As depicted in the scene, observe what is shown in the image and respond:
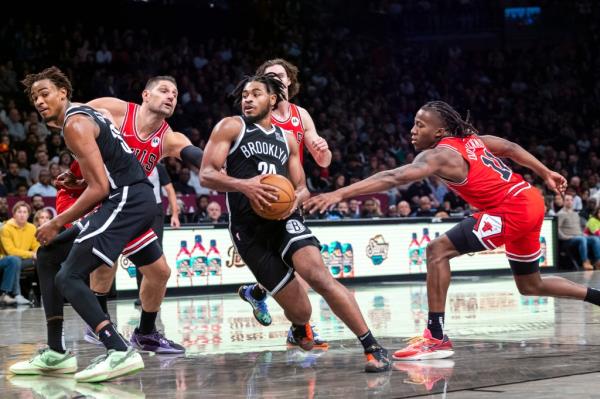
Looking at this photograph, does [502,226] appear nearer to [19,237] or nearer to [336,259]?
[19,237]

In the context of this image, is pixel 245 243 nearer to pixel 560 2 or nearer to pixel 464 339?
pixel 464 339

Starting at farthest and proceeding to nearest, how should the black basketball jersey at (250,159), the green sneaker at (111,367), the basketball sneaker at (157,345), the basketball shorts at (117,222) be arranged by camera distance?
the basketball sneaker at (157,345), the black basketball jersey at (250,159), the basketball shorts at (117,222), the green sneaker at (111,367)

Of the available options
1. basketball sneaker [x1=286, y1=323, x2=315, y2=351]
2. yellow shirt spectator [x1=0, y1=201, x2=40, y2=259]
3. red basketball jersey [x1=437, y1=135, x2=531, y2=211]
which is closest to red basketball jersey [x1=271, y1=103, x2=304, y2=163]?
red basketball jersey [x1=437, y1=135, x2=531, y2=211]

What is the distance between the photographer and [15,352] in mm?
8102

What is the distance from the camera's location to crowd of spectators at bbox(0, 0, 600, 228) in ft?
60.1

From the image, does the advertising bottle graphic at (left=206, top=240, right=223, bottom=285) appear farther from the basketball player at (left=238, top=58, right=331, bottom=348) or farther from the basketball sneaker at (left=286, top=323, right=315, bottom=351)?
the basketball sneaker at (left=286, top=323, right=315, bottom=351)

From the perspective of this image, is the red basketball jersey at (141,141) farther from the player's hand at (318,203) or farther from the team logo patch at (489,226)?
the team logo patch at (489,226)

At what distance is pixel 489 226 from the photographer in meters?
7.44

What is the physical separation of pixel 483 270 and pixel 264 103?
1170cm

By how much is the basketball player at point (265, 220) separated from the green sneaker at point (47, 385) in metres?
1.49

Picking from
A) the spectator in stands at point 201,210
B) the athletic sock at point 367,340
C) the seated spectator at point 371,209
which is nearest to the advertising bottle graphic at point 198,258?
the spectator in stands at point 201,210

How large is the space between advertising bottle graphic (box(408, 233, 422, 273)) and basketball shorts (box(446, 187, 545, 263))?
9592 millimetres

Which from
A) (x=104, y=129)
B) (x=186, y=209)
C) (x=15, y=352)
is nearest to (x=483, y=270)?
(x=186, y=209)

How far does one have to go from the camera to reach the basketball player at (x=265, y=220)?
665cm
